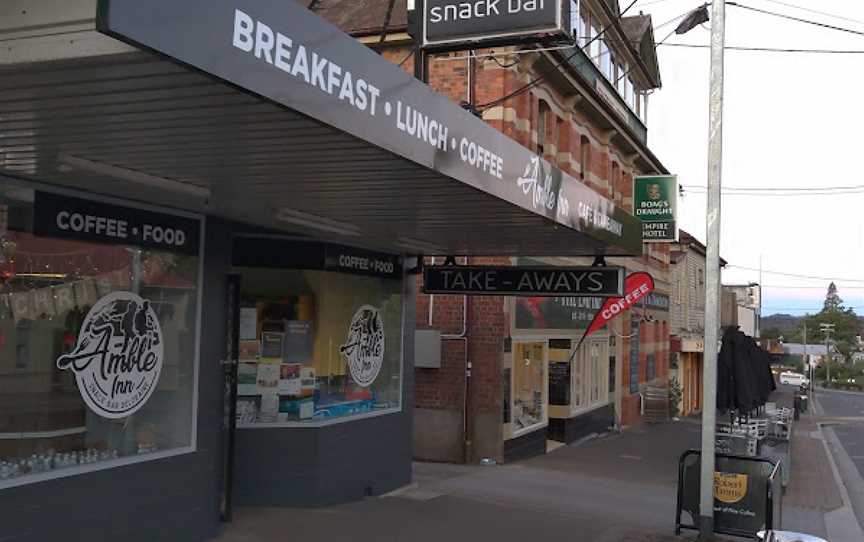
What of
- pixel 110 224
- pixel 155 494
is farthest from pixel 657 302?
pixel 110 224

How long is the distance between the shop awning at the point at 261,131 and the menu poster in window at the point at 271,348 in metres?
1.55

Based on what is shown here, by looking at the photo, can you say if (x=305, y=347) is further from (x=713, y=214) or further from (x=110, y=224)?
(x=713, y=214)

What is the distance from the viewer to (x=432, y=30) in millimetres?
7812

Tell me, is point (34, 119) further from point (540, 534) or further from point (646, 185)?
point (646, 185)

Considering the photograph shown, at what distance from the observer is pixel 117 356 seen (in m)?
6.30

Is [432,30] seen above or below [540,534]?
above

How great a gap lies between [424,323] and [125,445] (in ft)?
26.6

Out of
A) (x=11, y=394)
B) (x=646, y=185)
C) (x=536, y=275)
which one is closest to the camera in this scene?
(x=11, y=394)

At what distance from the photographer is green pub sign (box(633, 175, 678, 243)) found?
18547mm

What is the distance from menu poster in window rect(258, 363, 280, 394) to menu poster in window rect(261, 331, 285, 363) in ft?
0.23

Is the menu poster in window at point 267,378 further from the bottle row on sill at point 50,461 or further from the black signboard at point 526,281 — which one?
the black signboard at point 526,281

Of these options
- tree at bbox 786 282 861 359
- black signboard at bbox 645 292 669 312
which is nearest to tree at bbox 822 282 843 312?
tree at bbox 786 282 861 359

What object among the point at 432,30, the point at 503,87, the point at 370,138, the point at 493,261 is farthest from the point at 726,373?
the point at 370,138

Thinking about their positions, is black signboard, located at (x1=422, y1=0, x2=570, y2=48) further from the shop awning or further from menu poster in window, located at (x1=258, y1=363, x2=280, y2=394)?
menu poster in window, located at (x1=258, y1=363, x2=280, y2=394)
